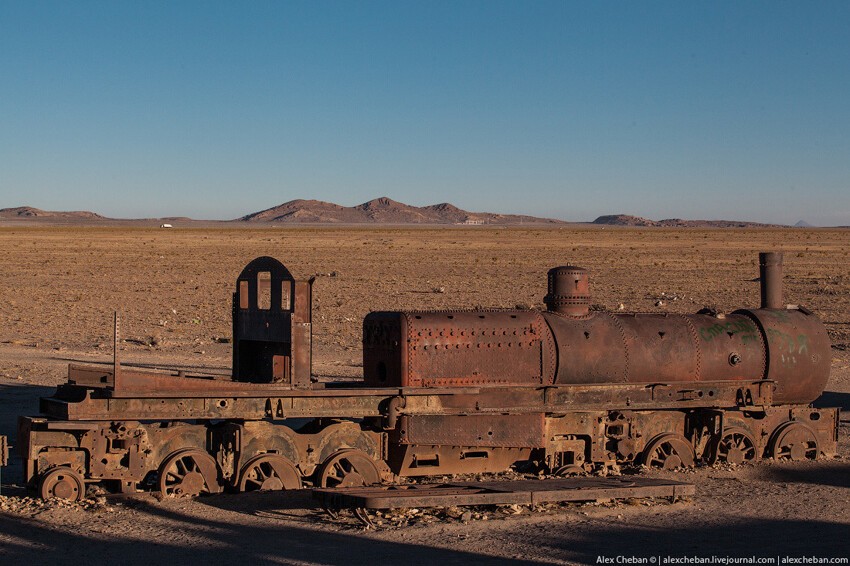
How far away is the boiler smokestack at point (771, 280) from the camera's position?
13.3 meters

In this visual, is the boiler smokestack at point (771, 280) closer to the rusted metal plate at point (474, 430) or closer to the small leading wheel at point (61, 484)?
the rusted metal plate at point (474, 430)

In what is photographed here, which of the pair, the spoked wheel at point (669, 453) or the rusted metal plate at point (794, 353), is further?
the rusted metal plate at point (794, 353)

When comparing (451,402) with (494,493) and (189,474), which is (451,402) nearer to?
(494,493)

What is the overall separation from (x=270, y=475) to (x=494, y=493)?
2208 millimetres

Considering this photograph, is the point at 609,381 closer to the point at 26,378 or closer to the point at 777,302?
the point at 777,302

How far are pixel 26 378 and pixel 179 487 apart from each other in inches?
356

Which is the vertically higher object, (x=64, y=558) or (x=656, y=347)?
(x=656, y=347)

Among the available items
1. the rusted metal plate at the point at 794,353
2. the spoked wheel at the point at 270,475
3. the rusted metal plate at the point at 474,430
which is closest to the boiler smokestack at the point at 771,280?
the rusted metal plate at the point at 794,353

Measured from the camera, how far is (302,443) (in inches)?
422

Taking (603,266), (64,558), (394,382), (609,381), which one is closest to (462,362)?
(394,382)

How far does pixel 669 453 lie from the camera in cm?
1221

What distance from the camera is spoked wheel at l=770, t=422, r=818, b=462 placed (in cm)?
1249

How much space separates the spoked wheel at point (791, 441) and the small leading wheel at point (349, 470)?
15.2ft

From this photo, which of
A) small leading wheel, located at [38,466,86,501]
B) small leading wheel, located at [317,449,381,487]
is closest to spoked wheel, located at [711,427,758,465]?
small leading wheel, located at [317,449,381,487]
